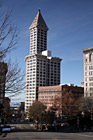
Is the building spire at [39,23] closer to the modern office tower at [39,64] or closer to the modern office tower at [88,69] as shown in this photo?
the modern office tower at [39,64]

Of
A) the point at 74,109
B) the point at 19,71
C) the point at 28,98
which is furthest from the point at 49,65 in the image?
the point at 19,71

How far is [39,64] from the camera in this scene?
140 m

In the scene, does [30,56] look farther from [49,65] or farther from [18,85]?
[18,85]

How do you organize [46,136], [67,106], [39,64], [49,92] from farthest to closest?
[39,64] < [49,92] < [67,106] < [46,136]

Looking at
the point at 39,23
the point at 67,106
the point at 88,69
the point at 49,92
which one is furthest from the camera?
the point at 39,23

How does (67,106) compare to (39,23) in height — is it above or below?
below

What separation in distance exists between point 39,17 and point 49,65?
40.1 metres

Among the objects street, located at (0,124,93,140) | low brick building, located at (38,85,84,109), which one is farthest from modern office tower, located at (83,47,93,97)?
street, located at (0,124,93,140)

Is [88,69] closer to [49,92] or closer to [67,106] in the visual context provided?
[49,92]

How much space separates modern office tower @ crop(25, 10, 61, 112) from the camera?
136 m

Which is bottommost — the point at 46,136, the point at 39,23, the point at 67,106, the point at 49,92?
the point at 46,136

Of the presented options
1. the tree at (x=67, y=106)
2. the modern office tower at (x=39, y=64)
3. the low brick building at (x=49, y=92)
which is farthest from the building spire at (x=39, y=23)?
the tree at (x=67, y=106)

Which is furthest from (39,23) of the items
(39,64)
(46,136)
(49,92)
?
(46,136)

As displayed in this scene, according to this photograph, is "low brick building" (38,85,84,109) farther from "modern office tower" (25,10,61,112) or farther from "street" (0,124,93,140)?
"street" (0,124,93,140)
